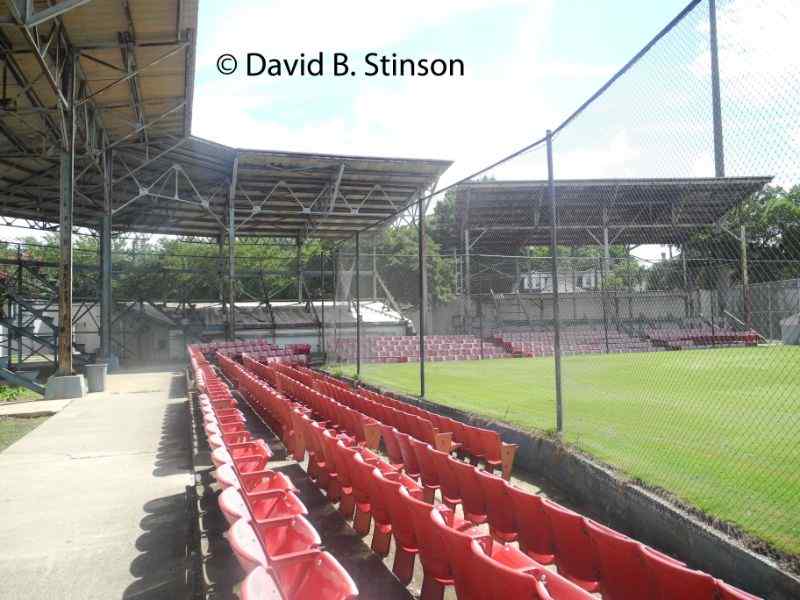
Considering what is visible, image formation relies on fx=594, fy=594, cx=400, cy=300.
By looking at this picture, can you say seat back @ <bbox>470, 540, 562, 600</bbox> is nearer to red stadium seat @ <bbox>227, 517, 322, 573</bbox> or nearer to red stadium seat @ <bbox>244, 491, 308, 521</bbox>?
red stadium seat @ <bbox>227, 517, 322, 573</bbox>

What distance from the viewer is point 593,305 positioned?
906 inches

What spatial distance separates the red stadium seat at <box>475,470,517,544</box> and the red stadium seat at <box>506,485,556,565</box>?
0.11 metres

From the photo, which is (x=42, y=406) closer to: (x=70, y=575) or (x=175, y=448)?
(x=175, y=448)

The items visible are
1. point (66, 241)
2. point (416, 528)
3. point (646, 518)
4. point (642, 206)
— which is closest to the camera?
point (416, 528)

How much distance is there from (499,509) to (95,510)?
3.80m

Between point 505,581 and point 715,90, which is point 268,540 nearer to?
point 505,581

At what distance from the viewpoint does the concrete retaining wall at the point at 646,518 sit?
3480 mm

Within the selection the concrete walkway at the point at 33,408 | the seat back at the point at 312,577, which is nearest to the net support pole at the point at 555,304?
the seat back at the point at 312,577

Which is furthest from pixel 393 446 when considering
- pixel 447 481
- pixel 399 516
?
pixel 399 516

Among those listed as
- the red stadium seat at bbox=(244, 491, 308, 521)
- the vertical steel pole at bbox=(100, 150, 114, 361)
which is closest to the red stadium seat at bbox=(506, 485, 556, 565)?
the red stadium seat at bbox=(244, 491, 308, 521)

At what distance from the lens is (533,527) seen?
12.2 ft

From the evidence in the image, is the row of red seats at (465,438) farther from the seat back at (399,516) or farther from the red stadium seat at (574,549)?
the red stadium seat at (574,549)

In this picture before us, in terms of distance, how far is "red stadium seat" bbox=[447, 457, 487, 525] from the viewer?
441cm

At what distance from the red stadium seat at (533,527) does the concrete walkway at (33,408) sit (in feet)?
35.3
